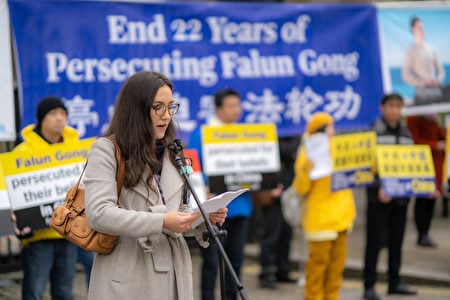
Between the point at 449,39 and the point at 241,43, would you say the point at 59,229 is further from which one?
the point at 449,39

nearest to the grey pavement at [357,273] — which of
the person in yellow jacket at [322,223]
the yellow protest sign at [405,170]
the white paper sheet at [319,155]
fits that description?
the person in yellow jacket at [322,223]

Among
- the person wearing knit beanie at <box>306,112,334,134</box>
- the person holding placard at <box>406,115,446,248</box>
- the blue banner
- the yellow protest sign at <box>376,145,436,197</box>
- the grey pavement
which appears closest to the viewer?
the blue banner

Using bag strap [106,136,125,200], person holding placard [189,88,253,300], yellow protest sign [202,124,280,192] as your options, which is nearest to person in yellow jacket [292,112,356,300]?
yellow protest sign [202,124,280,192]

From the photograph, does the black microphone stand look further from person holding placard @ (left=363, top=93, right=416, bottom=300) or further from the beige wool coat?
person holding placard @ (left=363, top=93, right=416, bottom=300)

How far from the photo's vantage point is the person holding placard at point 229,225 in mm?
6812

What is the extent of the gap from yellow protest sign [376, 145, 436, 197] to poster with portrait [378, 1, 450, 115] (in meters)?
0.89

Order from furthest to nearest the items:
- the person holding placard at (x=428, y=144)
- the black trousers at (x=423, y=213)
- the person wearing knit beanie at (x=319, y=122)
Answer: the black trousers at (x=423, y=213) < the person holding placard at (x=428, y=144) < the person wearing knit beanie at (x=319, y=122)

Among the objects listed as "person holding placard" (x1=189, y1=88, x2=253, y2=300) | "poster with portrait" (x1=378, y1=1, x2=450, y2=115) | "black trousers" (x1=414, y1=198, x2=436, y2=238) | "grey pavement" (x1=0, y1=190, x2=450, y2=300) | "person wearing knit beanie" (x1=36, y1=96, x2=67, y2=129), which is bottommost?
"grey pavement" (x1=0, y1=190, x2=450, y2=300)

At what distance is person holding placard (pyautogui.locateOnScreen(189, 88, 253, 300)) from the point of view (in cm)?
681

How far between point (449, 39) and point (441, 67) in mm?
337

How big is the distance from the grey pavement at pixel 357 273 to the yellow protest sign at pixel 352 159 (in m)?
1.31

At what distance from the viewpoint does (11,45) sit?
7012mm

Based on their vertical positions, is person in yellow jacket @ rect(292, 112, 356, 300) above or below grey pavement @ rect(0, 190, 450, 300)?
above

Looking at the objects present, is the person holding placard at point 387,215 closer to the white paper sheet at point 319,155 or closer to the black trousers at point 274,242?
the white paper sheet at point 319,155
